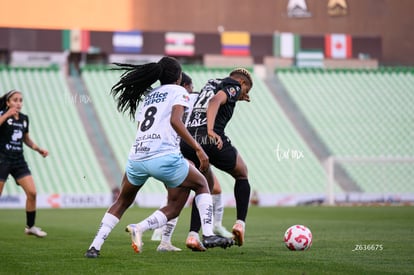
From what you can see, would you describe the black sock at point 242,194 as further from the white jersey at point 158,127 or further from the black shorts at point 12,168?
the black shorts at point 12,168

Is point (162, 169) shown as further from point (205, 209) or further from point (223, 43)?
point (223, 43)

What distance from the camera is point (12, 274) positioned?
712 cm

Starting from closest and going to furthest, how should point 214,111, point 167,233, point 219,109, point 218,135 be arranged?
point 214,111
point 167,233
point 218,135
point 219,109

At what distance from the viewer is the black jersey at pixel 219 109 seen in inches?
388

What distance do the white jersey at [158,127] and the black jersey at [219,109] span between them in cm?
144

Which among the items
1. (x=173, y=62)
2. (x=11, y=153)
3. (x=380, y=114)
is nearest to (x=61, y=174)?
(x=380, y=114)

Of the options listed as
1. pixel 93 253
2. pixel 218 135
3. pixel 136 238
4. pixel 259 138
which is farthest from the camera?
pixel 259 138

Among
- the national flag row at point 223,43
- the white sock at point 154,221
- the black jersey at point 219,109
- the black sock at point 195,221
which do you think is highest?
the national flag row at point 223,43

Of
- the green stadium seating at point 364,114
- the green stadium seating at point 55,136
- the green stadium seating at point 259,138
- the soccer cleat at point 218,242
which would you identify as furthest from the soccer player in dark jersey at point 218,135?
the green stadium seating at point 364,114

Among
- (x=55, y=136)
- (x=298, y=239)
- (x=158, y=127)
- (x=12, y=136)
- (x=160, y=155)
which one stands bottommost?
(x=55, y=136)

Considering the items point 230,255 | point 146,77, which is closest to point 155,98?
point 146,77

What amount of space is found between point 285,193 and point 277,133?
429cm

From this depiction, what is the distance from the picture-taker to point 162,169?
324 inches

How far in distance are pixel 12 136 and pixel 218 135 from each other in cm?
402
